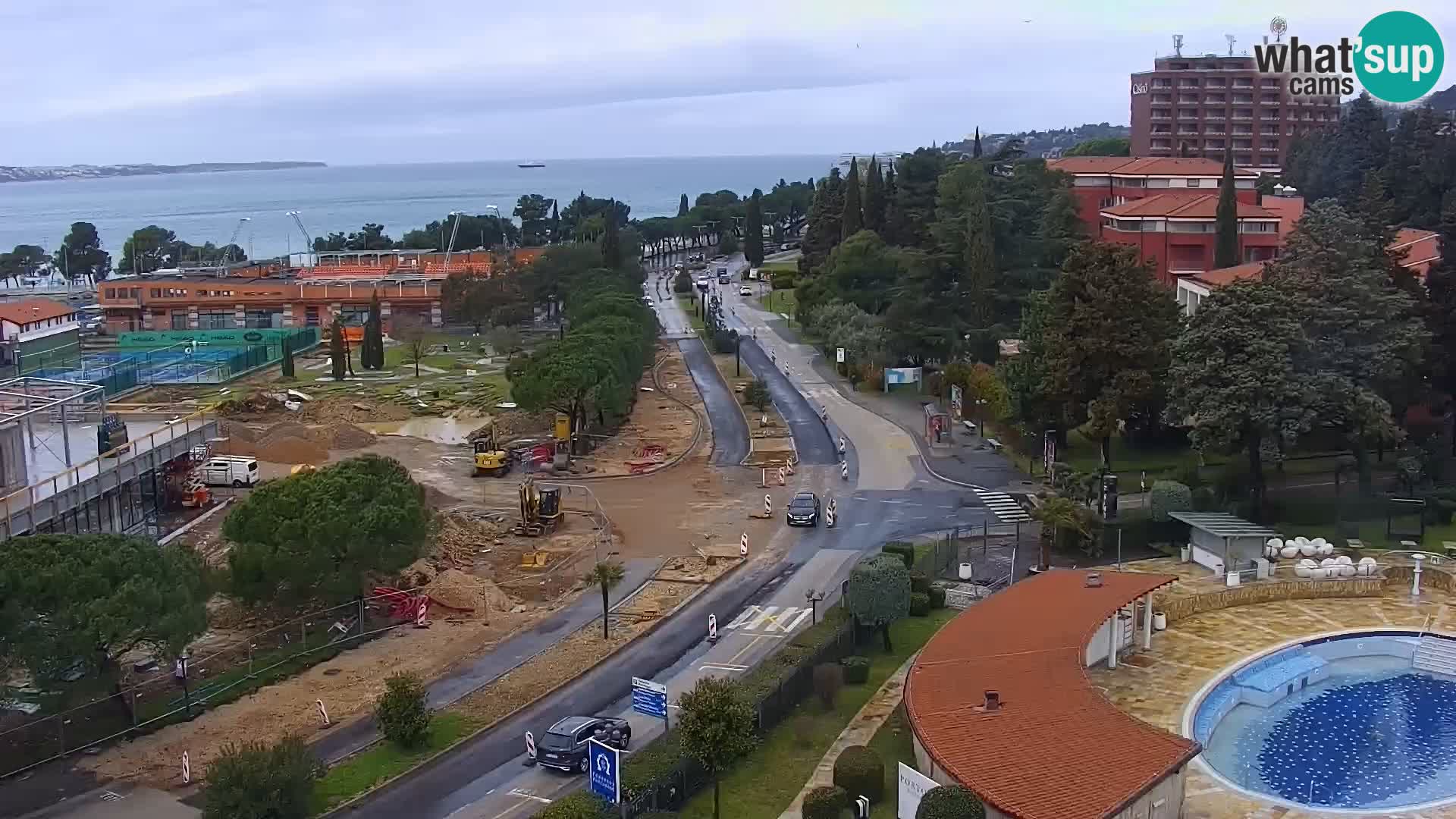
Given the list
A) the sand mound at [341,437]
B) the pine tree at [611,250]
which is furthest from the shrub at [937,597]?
the pine tree at [611,250]

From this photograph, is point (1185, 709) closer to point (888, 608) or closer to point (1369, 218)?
point (888, 608)

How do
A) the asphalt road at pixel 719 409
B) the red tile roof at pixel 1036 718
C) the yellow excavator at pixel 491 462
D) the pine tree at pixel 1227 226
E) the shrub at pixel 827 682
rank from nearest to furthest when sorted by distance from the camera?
the red tile roof at pixel 1036 718, the shrub at pixel 827 682, the yellow excavator at pixel 491 462, the asphalt road at pixel 719 409, the pine tree at pixel 1227 226

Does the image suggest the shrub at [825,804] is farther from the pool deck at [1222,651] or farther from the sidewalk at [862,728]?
the pool deck at [1222,651]

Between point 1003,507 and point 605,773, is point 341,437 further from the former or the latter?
point 605,773

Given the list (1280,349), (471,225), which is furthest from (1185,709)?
(471,225)

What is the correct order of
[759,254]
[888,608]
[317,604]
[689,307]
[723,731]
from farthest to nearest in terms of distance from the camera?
[759,254]
[689,307]
[317,604]
[888,608]
[723,731]

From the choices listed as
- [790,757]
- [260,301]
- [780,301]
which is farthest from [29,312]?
[790,757]

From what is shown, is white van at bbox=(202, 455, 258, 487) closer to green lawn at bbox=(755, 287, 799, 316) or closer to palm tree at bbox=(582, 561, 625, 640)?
palm tree at bbox=(582, 561, 625, 640)
